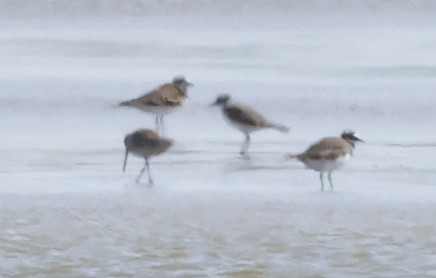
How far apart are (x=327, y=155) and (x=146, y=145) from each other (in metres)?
1.16

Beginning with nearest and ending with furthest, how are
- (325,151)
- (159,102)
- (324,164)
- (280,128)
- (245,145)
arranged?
(324,164) → (325,151) → (245,145) → (280,128) → (159,102)

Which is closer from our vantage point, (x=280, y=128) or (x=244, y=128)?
(x=244, y=128)

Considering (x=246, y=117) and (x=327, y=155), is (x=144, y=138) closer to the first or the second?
(x=327, y=155)

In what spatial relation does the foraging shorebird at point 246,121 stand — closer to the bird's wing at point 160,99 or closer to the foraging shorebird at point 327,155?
the bird's wing at point 160,99

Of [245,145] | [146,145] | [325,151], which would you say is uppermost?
[245,145]

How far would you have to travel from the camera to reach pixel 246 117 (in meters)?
9.15

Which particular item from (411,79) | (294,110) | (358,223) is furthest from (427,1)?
(358,223)

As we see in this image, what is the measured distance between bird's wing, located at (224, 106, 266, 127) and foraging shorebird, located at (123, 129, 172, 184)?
120cm

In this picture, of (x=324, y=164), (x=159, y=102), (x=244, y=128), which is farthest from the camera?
(x=159, y=102)

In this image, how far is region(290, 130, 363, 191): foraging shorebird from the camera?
7.63m

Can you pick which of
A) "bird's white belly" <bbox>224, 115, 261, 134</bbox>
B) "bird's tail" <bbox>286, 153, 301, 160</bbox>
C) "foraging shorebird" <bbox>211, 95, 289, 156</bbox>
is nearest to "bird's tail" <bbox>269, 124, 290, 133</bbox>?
"foraging shorebird" <bbox>211, 95, 289, 156</bbox>

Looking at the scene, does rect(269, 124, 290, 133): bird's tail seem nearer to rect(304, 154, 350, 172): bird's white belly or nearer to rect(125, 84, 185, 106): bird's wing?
rect(125, 84, 185, 106): bird's wing

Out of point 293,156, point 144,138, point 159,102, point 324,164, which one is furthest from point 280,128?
point 324,164

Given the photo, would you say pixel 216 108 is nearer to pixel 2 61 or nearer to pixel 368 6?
pixel 2 61
